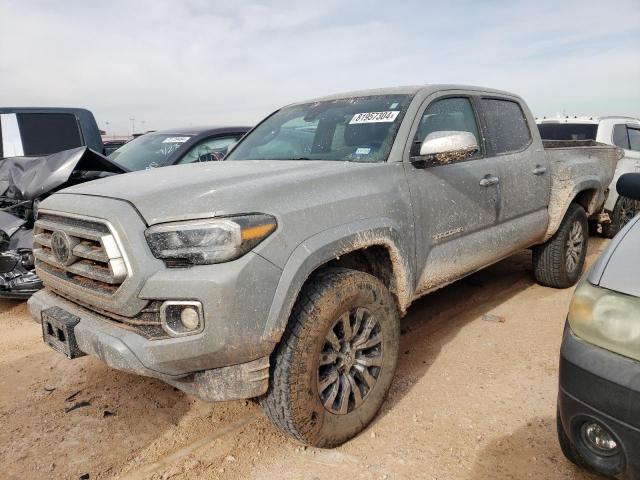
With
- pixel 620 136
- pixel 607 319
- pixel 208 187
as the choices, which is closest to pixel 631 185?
pixel 607 319

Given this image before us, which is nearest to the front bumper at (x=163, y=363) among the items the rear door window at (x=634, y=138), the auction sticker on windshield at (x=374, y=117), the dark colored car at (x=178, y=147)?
the auction sticker on windshield at (x=374, y=117)

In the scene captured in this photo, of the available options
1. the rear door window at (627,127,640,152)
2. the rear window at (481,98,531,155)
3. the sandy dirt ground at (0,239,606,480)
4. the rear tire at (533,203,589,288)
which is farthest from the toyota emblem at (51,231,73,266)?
the rear door window at (627,127,640,152)

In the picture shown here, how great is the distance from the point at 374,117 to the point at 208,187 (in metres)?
1.36

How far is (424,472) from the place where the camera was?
2.23 meters

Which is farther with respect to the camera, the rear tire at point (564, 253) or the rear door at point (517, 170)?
the rear tire at point (564, 253)

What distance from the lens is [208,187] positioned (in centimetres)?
215

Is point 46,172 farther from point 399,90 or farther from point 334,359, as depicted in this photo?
point 334,359

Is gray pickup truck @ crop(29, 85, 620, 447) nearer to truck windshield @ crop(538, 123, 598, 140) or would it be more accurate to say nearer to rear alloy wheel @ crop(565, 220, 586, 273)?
rear alloy wheel @ crop(565, 220, 586, 273)

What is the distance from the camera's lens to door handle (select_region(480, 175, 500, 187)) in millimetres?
3328

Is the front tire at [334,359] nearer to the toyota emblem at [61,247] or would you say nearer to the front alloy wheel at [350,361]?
the front alloy wheel at [350,361]

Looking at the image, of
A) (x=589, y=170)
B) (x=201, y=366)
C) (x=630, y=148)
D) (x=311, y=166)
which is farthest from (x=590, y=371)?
(x=630, y=148)

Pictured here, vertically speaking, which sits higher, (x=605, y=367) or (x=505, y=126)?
(x=505, y=126)

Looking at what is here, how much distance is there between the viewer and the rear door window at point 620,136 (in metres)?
6.96

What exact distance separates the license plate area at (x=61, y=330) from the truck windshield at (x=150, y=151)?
3191 mm
